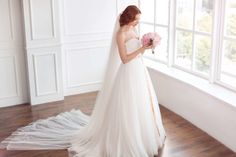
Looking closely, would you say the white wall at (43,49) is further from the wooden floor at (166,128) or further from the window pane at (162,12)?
the window pane at (162,12)

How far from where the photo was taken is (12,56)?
4969 millimetres

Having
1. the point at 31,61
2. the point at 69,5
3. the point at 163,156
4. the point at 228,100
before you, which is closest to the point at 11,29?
the point at 31,61

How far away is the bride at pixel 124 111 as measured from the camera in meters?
3.35

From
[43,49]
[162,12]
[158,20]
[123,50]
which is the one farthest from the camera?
[158,20]

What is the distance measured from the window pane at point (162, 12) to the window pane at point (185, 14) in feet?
1.21

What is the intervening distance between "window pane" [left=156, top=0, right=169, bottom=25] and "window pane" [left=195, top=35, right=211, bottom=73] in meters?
0.89

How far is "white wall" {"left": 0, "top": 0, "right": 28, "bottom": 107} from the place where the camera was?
15.8 ft

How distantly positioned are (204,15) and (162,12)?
111cm

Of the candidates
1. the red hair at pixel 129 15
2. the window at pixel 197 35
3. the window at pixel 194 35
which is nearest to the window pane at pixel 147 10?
the window at pixel 197 35

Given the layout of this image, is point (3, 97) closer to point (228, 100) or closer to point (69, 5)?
point (69, 5)

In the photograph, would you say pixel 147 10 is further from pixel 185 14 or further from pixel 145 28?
pixel 185 14

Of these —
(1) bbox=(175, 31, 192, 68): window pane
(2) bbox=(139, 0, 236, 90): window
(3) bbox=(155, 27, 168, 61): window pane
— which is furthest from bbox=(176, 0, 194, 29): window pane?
(3) bbox=(155, 27, 168, 61): window pane

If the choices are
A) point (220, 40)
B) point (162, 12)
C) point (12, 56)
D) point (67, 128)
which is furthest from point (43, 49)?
point (220, 40)

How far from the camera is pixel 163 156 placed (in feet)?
11.5
